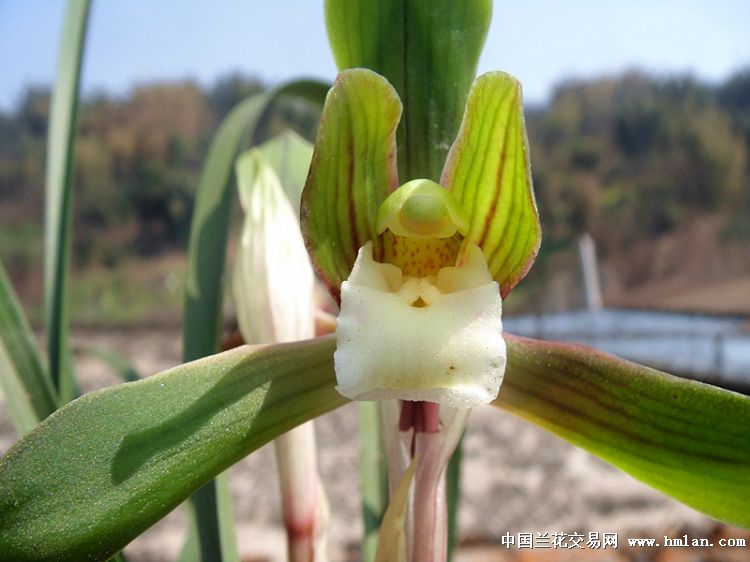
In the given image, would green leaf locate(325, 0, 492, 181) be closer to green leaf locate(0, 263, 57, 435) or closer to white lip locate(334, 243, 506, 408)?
white lip locate(334, 243, 506, 408)

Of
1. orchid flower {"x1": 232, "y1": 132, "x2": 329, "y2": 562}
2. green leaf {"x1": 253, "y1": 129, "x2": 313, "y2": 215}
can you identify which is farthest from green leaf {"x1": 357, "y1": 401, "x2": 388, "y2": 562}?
green leaf {"x1": 253, "y1": 129, "x2": 313, "y2": 215}

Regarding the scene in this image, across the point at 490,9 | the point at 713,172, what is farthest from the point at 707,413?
the point at 713,172

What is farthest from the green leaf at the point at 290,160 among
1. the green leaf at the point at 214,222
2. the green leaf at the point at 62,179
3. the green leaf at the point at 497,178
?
the green leaf at the point at 497,178

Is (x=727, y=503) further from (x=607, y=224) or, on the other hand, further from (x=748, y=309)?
(x=607, y=224)

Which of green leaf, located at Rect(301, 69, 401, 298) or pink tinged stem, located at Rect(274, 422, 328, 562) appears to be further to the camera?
pink tinged stem, located at Rect(274, 422, 328, 562)

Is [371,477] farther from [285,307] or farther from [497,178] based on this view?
[497,178]

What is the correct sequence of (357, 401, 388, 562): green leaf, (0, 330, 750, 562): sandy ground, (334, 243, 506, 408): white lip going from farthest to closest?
(0, 330, 750, 562): sandy ground → (357, 401, 388, 562): green leaf → (334, 243, 506, 408): white lip

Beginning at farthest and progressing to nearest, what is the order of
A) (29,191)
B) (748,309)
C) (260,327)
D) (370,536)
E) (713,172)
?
(29,191)
(713,172)
(748,309)
(370,536)
(260,327)
